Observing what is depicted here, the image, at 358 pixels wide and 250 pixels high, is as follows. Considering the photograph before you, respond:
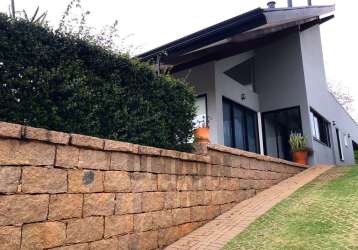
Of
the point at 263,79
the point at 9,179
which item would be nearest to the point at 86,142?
the point at 9,179

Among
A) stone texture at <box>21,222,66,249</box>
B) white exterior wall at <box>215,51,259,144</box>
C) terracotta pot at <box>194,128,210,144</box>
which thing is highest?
white exterior wall at <box>215,51,259,144</box>

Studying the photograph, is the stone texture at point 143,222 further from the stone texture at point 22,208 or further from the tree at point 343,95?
the tree at point 343,95

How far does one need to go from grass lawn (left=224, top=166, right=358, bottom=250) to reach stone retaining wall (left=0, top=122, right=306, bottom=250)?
3.20 feet

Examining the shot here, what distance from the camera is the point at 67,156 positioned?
137 inches

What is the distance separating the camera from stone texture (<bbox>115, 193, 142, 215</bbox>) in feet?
13.2

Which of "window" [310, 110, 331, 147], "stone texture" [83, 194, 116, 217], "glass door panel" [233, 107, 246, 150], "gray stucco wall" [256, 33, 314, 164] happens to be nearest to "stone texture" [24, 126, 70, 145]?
"stone texture" [83, 194, 116, 217]

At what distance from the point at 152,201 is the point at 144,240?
517 mm

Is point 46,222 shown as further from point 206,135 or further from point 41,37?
point 206,135

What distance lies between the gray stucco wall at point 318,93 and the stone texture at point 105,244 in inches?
403

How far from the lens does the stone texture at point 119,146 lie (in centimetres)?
396

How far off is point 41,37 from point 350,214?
5139 millimetres

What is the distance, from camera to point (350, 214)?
5.27 meters

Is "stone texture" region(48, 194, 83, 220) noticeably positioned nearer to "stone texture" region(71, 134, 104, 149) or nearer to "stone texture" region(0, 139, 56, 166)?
"stone texture" region(0, 139, 56, 166)

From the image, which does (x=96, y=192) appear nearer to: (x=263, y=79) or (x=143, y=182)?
(x=143, y=182)
